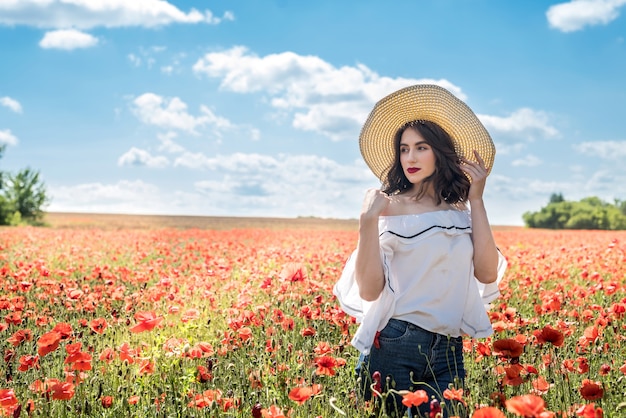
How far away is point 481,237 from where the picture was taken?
3.36 meters

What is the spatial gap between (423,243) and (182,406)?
1.60 m

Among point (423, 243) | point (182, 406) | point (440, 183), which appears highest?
point (440, 183)

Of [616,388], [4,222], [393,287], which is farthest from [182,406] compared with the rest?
[4,222]

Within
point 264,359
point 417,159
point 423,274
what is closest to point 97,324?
point 264,359

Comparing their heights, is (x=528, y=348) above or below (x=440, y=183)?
below

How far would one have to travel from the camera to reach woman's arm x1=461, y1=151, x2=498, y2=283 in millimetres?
3363

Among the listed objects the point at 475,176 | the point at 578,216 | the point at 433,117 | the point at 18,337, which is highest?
the point at 578,216

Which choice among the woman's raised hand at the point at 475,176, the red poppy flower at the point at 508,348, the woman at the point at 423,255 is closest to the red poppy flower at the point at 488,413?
the red poppy flower at the point at 508,348

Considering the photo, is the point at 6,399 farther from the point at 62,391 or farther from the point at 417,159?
the point at 417,159

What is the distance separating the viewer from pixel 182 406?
349 cm

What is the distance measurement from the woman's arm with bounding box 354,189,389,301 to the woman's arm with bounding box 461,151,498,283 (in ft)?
1.72

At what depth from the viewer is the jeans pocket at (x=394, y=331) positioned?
3.28 m

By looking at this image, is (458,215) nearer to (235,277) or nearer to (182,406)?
(182,406)

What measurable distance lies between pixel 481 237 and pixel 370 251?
64cm
